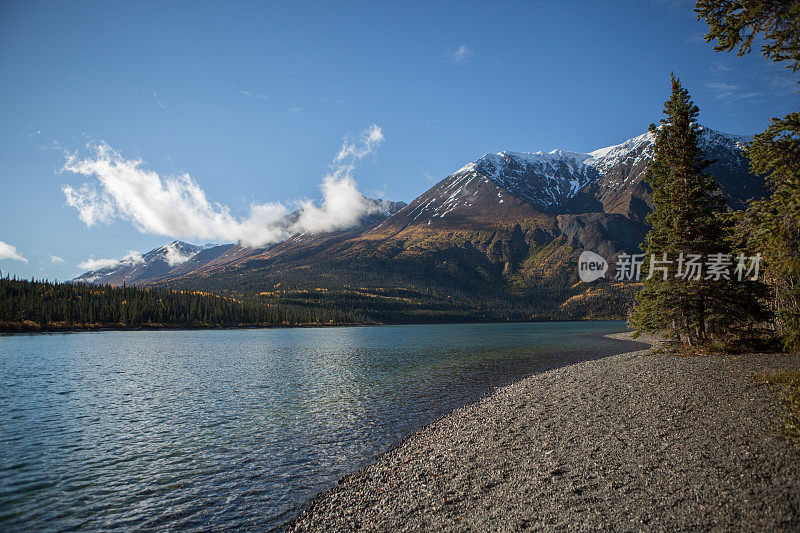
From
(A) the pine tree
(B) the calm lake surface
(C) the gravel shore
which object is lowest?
(B) the calm lake surface

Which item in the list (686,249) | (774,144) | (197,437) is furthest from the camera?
(686,249)

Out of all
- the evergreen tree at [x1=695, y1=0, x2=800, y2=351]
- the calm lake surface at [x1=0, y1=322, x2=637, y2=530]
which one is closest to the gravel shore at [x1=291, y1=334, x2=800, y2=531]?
the calm lake surface at [x1=0, y1=322, x2=637, y2=530]

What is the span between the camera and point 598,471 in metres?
12.6

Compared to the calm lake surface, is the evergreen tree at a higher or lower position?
higher

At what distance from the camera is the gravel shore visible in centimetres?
990

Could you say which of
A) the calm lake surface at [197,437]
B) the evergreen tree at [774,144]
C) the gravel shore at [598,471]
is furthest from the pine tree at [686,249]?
the evergreen tree at [774,144]

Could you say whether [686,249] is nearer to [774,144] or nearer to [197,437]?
[774,144]

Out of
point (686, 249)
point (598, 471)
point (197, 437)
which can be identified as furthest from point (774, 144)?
point (197, 437)

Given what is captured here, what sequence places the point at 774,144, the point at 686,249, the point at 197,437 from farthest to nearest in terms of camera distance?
the point at 686,249, the point at 197,437, the point at 774,144

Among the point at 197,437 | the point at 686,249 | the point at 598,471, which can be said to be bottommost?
the point at 197,437

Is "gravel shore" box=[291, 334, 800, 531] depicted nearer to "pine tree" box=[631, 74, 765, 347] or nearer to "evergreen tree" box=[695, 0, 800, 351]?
"evergreen tree" box=[695, 0, 800, 351]

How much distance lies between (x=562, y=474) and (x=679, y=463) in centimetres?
351

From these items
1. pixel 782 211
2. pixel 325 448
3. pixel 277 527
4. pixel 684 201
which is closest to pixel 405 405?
pixel 325 448

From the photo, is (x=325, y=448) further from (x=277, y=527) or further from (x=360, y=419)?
(x=277, y=527)
